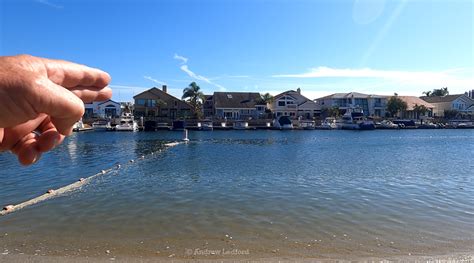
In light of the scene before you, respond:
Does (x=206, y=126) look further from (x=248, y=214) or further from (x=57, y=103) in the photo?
(x=57, y=103)

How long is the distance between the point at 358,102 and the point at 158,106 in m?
68.1

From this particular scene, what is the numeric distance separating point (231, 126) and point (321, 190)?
82368 millimetres

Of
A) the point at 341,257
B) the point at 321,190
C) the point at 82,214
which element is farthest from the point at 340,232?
the point at 82,214

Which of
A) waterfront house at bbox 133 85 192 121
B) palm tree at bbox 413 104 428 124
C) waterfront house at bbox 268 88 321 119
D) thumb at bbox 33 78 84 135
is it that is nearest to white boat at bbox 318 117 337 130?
waterfront house at bbox 268 88 321 119

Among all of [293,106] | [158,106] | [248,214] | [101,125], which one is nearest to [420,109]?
[293,106]

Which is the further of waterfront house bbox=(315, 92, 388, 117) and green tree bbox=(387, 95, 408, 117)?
waterfront house bbox=(315, 92, 388, 117)

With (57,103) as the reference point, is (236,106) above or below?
above

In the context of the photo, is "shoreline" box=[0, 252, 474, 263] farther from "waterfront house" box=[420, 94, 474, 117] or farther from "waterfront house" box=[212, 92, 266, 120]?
"waterfront house" box=[420, 94, 474, 117]

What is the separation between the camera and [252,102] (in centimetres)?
Answer: 11419

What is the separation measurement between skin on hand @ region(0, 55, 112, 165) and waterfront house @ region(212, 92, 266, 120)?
349 feet

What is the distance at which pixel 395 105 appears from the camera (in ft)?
384

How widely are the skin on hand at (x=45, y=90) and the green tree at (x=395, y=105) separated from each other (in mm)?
126952

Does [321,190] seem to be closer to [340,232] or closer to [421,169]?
→ [340,232]

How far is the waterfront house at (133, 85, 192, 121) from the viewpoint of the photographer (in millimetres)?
107375
